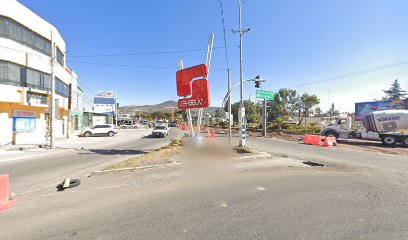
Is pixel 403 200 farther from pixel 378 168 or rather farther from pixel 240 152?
pixel 240 152

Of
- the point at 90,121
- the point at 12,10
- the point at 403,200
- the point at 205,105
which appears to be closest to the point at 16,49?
the point at 12,10

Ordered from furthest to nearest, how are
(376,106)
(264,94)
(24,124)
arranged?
1. (376,106)
2. (264,94)
3. (24,124)

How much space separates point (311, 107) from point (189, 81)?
49626 mm

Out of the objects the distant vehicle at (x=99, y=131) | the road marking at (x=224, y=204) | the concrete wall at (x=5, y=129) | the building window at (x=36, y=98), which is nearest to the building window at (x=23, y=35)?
the building window at (x=36, y=98)

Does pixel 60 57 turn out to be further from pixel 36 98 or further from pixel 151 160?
pixel 151 160

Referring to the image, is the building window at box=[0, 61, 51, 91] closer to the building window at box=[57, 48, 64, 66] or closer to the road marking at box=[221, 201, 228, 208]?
the building window at box=[57, 48, 64, 66]

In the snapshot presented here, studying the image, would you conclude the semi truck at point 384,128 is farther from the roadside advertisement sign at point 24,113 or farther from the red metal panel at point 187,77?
the roadside advertisement sign at point 24,113

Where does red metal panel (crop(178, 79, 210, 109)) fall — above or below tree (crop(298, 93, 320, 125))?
below

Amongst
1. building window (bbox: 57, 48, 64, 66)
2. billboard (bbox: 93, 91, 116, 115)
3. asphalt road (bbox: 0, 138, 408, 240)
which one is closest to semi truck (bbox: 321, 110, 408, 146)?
asphalt road (bbox: 0, 138, 408, 240)

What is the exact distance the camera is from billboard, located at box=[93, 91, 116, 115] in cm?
5272

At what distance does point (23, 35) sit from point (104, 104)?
124ft

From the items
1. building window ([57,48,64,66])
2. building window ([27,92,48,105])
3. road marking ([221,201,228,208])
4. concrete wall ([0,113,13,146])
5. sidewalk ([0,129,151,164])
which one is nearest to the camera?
road marking ([221,201,228,208])

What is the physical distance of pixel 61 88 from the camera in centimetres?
2405

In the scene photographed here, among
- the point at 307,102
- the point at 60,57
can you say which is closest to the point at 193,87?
the point at 60,57
